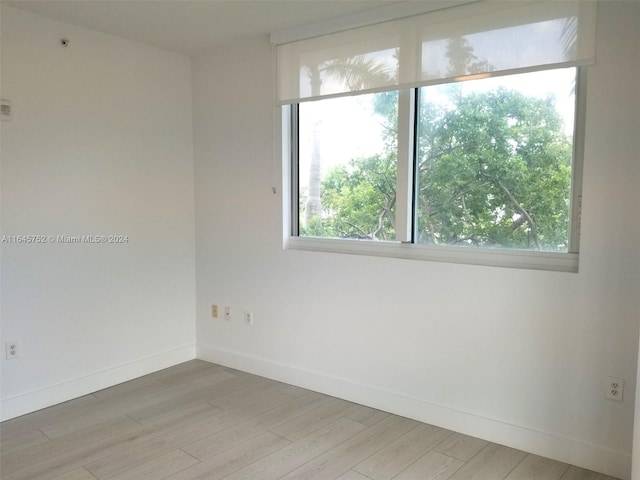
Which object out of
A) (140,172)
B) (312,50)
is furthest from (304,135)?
(140,172)

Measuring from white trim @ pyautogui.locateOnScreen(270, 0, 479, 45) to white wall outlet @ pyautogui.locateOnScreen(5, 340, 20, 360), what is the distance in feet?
8.29

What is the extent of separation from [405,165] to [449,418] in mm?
1494

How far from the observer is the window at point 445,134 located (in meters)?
2.47

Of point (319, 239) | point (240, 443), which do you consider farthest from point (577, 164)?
point (240, 443)

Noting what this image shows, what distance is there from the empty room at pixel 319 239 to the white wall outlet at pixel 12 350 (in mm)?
16

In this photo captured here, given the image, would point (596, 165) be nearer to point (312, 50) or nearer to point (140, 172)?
point (312, 50)

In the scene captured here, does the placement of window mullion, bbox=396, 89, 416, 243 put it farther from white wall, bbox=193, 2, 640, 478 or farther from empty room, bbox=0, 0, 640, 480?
white wall, bbox=193, 2, 640, 478

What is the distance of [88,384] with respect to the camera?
3342 millimetres

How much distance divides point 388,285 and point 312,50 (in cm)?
160

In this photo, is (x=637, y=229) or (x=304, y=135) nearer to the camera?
(x=637, y=229)

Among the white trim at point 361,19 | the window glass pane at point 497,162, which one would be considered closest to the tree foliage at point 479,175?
the window glass pane at point 497,162

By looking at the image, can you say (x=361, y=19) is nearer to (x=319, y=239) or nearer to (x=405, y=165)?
(x=405, y=165)

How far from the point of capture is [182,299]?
3977 millimetres

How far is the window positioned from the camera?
2475mm
